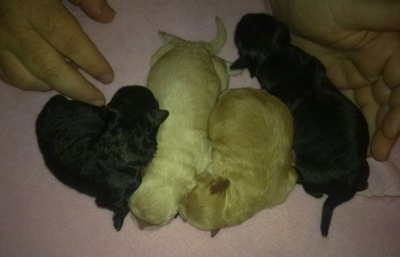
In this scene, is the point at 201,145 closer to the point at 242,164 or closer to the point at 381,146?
the point at 242,164

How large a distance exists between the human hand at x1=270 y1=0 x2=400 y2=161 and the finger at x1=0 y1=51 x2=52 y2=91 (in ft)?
5.67

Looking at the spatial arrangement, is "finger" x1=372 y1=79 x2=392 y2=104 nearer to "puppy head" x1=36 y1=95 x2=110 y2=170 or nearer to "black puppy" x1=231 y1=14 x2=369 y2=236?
"black puppy" x1=231 y1=14 x2=369 y2=236

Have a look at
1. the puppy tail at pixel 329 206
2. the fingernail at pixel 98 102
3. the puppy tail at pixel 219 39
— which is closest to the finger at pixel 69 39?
the fingernail at pixel 98 102

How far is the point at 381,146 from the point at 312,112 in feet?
2.10

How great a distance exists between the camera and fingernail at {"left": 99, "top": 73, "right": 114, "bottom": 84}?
2924 mm

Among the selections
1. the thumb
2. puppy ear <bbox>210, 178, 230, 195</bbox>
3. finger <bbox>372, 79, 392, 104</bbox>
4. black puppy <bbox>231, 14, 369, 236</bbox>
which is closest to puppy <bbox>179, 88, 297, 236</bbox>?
puppy ear <bbox>210, 178, 230, 195</bbox>

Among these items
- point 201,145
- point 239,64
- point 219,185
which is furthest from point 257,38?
point 219,185

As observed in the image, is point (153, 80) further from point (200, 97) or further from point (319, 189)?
point (319, 189)

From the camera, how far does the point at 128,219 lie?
3.01 meters

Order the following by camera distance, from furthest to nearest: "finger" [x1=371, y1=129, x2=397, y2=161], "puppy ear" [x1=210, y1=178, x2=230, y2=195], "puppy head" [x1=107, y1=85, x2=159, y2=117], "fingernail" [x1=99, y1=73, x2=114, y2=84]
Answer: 1. "finger" [x1=371, y1=129, x2=397, y2=161]
2. "fingernail" [x1=99, y1=73, x2=114, y2=84]
3. "puppy head" [x1=107, y1=85, x2=159, y2=117]
4. "puppy ear" [x1=210, y1=178, x2=230, y2=195]

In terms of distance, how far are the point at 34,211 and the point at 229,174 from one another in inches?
50.0

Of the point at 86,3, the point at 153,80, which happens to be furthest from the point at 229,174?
the point at 86,3

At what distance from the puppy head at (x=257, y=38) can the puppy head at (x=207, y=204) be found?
0.91m

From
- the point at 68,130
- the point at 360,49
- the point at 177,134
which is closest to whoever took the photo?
the point at 68,130
